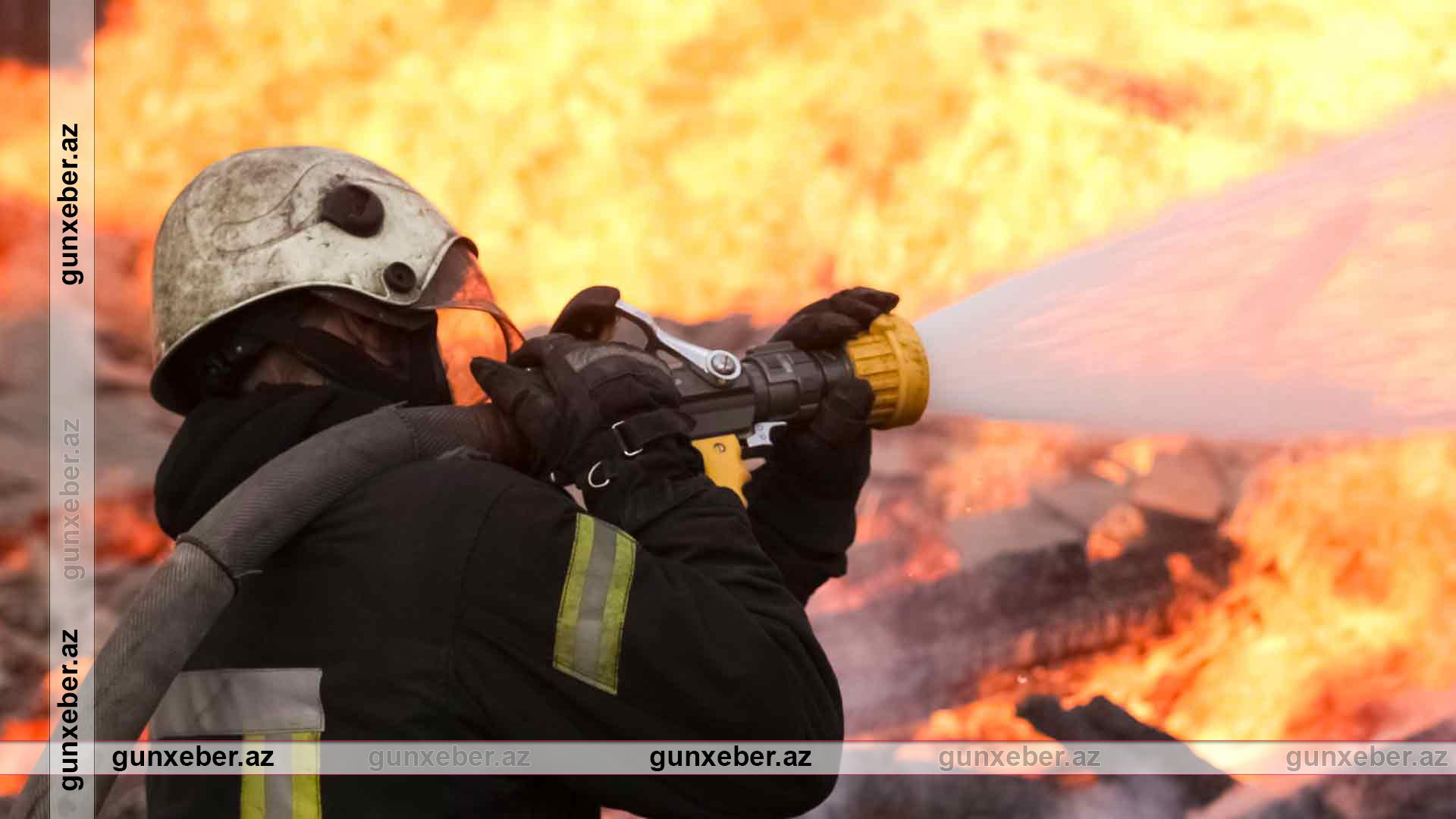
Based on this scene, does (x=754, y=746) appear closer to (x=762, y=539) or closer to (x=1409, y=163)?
(x=762, y=539)

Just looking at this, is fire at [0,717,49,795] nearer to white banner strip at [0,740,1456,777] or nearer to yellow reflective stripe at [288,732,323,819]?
white banner strip at [0,740,1456,777]

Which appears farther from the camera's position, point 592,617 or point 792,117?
point 792,117

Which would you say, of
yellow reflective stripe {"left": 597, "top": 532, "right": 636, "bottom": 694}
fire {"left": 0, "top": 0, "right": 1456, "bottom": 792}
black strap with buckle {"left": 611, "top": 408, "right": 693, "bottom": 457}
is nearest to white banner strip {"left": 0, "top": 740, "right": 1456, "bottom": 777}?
yellow reflective stripe {"left": 597, "top": 532, "right": 636, "bottom": 694}

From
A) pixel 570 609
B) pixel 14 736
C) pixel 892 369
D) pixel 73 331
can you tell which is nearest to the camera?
pixel 570 609

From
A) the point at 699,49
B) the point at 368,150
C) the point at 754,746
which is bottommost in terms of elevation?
the point at 754,746

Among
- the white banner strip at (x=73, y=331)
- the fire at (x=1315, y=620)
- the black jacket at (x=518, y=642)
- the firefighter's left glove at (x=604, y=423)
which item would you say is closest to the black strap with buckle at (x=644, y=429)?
the firefighter's left glove at (x=604, y=423)

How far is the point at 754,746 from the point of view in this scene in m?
2.21

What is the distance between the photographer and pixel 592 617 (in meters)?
2.18

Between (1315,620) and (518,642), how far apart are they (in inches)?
128

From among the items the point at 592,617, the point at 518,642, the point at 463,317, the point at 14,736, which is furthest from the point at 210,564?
the point at 14,736

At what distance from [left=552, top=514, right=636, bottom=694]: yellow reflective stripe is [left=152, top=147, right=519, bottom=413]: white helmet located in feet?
2.26

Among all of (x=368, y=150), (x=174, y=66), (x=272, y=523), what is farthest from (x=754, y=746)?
(x=174, y=66)

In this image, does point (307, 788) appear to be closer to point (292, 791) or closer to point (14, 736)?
point (292, 791)

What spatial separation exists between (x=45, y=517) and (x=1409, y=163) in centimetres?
423
